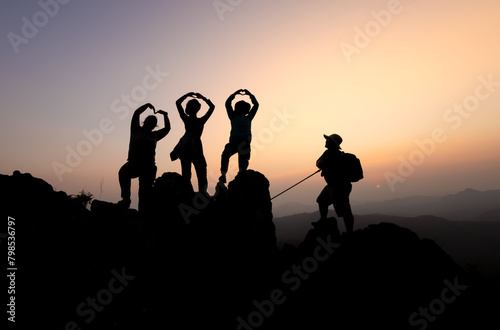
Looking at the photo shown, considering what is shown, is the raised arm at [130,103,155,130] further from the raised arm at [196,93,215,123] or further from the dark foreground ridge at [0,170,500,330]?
the dark foreground ridge at [0,170,500,330]

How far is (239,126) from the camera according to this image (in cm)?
975

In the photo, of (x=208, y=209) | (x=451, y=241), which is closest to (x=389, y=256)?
(x=208, y=209)

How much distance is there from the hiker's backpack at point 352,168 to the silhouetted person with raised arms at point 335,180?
0.39 ft

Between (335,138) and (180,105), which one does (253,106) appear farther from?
(335,138)

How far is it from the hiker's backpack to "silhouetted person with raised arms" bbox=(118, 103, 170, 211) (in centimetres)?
707

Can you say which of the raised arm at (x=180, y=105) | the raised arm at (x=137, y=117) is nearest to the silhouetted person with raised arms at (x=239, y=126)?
the raised arm at (x=180, y=105)

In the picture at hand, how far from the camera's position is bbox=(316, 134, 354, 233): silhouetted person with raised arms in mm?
9929

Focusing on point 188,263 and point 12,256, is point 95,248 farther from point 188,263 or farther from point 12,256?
point 188,263

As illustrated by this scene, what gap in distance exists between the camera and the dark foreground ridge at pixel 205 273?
24.1 feet

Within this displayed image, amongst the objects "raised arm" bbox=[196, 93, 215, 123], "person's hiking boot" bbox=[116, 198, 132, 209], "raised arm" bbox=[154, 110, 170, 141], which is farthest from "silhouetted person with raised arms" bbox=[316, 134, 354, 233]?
"person's hiking boot" bbox=[116, 198, 132, 209]

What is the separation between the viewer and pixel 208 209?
10.1 meters

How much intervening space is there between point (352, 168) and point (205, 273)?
6.75 metres

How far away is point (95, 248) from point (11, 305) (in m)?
2.23

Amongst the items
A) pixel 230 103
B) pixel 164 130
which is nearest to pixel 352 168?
pixel 230 103
